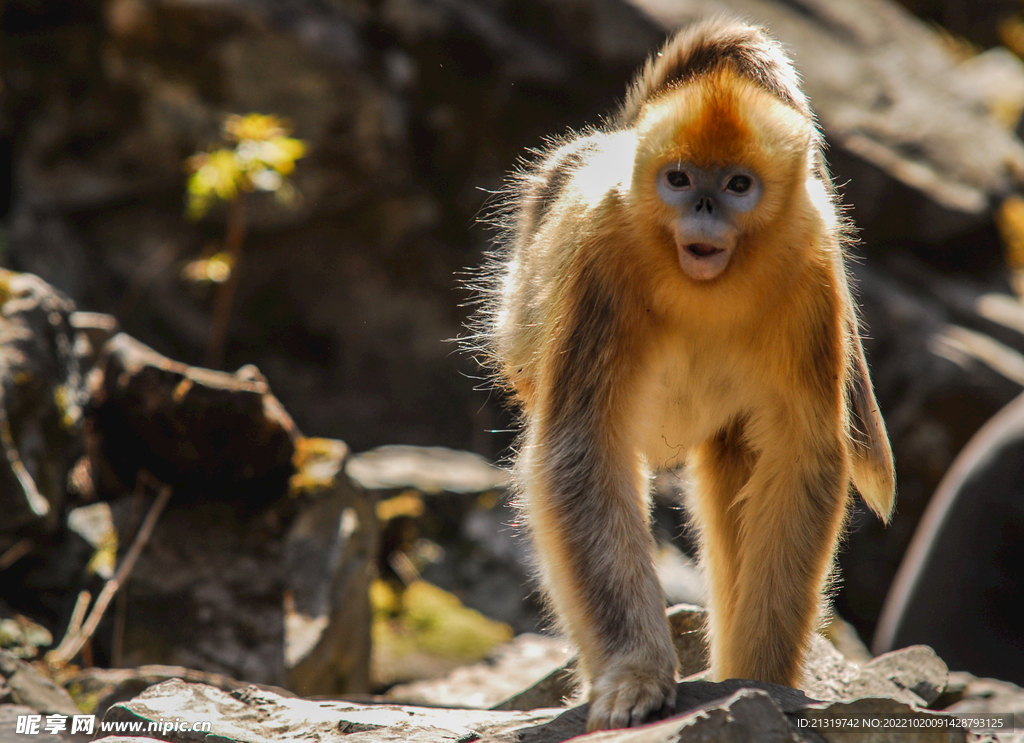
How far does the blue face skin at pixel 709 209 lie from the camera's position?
279cm

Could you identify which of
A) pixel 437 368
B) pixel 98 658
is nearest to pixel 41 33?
pixel 437 368

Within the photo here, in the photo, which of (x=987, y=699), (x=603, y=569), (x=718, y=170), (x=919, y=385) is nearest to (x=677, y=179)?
(x=718, y=170)

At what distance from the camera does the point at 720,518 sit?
3.64 meters

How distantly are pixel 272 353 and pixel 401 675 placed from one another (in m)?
4.65

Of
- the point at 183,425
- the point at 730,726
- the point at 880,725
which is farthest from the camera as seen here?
the point at 183,425

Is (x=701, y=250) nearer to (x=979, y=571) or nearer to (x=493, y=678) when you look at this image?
(x=493, y=678)

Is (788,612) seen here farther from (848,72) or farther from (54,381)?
(848,72)

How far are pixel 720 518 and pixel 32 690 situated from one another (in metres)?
2.56

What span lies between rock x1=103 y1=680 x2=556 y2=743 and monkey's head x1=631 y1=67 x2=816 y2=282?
5.01 ft

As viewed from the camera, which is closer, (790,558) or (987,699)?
(790,558)

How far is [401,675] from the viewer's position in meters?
5.58

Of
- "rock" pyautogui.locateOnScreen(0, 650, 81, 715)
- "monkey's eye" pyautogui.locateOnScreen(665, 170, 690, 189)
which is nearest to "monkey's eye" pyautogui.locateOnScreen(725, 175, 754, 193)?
"monkey's eye" pyautogui.locateOnScreen(665, 170, 690, 189)

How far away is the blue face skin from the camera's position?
2.79 meters

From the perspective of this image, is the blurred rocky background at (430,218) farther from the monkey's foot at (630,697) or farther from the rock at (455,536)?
the monkey's foot at (630,697)
